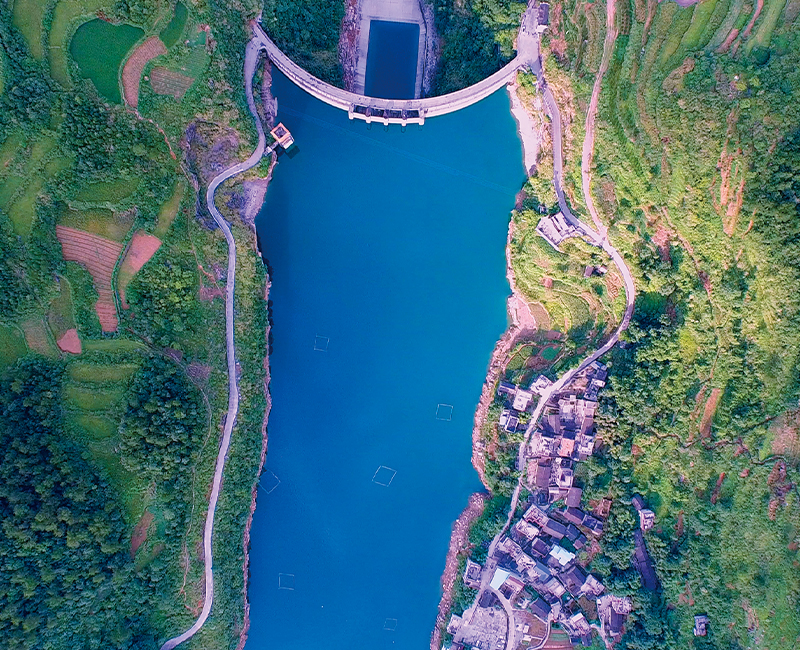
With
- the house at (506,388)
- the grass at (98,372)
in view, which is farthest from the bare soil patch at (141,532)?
the house at (506,388)

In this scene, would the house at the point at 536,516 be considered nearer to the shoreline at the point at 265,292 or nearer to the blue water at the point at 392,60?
the shoreline at the point at 265,292

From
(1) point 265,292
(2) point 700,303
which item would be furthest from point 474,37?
(2) point 700,303

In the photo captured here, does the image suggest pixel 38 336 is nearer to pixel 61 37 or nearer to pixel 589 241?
pixel 61 37

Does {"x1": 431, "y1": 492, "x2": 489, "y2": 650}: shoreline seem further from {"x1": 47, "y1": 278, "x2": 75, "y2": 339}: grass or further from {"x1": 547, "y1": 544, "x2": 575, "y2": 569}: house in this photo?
{"x1": 47, "y1": 278, "x2": 75, "y2": 339}: grass

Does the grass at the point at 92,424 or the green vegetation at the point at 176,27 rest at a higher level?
the green vegetation at the point at 176,27

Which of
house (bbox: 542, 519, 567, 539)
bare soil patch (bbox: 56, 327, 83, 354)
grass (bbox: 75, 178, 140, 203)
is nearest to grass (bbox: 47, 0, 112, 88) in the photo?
grass (bbox: 75, 178, 140, 203)
